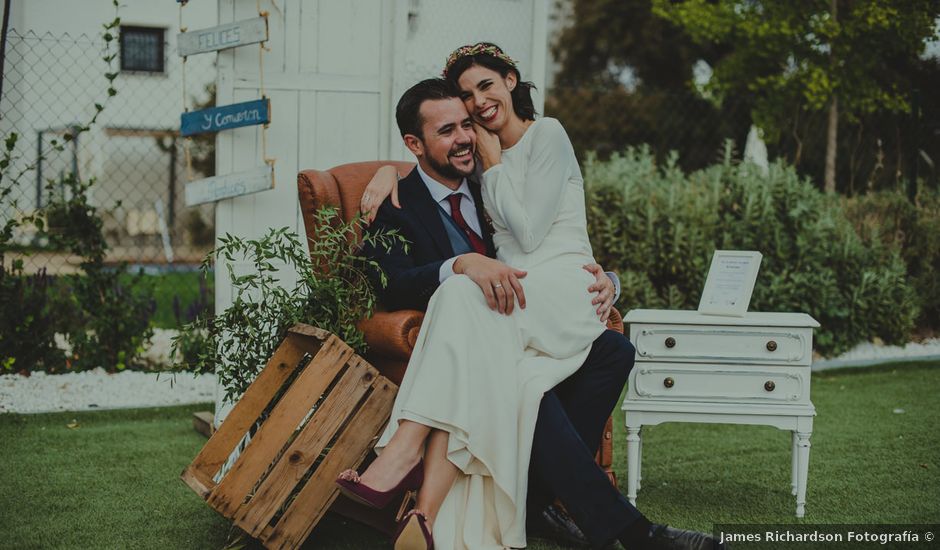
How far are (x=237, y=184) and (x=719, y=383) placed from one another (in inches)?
86.3

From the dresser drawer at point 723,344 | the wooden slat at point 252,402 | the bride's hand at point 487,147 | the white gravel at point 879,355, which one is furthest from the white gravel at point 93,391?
the white gravel at point 879,355

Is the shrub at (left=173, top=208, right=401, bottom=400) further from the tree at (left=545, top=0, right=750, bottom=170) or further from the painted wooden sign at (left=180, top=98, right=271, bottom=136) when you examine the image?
the tree at (left=545, top=0, right=750, bottom=170)

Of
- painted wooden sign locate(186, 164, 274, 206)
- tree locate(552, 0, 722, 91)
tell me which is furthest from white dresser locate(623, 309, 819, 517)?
tree locate(552, 0, 722, 91)

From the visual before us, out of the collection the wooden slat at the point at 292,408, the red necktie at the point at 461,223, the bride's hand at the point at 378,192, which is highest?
the bride's hand at the point at 378,192

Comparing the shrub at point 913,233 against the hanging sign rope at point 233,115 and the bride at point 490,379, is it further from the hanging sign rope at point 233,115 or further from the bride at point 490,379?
the hanging sign rope at point 233,115

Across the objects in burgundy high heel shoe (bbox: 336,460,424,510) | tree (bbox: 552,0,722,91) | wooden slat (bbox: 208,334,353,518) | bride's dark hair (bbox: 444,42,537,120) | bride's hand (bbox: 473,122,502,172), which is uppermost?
tree (bbox: 552,0,722,91)

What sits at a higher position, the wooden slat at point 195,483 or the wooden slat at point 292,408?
the wooden slat at point 292,408

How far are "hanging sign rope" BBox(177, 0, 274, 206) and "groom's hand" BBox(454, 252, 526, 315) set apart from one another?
4.73ft

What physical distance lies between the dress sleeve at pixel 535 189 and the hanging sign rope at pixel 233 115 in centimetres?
128

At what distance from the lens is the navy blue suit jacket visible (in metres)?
3.27

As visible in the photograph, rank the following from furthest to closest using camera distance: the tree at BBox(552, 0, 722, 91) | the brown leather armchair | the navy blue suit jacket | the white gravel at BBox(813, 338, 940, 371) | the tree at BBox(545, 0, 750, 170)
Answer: the tree at BBox(552, 0, 722, 91), the tree at BBox(545, 0, 750, 170), the white gravel at BBox(813, 338, 940, 371), the navy blue suit jacket, the brown leather armchair

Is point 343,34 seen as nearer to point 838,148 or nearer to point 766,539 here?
point 766,539

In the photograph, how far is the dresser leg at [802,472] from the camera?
3297 mm

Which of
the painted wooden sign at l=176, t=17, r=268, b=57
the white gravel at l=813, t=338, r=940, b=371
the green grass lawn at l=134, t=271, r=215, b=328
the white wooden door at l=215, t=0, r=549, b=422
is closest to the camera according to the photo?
the painted wooden sign at l=176, t=17, r=268, b=57
